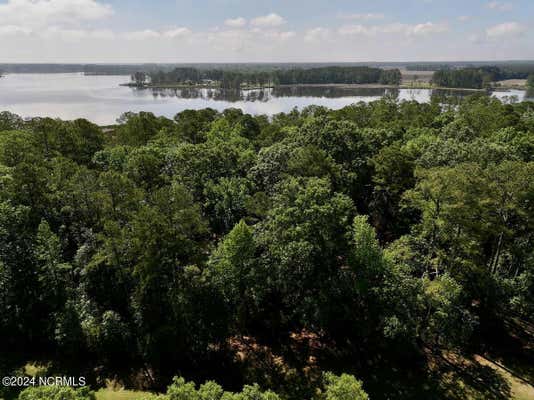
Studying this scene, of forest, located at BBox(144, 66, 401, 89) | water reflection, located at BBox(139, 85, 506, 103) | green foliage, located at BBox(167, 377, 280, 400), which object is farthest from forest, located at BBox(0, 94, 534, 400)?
forest, located at BBox(144, 66, 401, 89)

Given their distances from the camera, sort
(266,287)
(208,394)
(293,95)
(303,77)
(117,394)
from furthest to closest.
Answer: (303,77) < (293,95) < (266,287) < (117,394) < (208,394)

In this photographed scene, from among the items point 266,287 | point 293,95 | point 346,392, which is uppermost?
point 293,95

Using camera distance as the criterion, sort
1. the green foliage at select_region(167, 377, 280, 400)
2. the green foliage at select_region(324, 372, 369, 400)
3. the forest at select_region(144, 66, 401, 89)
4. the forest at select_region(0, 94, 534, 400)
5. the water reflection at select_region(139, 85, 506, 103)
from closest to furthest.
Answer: the green foliage at select_region(167, 377, 280, 400)
the green foliage at select_region(324, 372, 369, 400)
the forest at select_region(0, 94, 534, 400)
the water reflection at select_region(139, 85, 506, 103)
the forest at select_region(144, 66, 401, 89)

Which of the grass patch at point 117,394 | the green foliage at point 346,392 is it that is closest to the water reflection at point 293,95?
the grass patch at point 117,394

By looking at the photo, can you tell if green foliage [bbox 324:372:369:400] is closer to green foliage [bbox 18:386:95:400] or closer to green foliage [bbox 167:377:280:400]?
green foliage [bbox 167:377:280:400]

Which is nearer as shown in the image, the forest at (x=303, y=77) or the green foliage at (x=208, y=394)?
the green foliage at (x=208, y=394)

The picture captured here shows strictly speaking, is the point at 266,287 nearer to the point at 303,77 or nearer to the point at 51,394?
the point at 51,394

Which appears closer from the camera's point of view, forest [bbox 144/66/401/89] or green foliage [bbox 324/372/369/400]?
green foliage [bbox 324/372/369/400]

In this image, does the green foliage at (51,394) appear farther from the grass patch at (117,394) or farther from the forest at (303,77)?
the forest at (303,77)

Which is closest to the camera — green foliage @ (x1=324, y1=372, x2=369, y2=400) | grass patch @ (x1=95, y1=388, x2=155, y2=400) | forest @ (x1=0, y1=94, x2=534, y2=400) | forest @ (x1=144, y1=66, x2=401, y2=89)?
green foliage @ (x1=324, y1=372, x2=369, y2=400)

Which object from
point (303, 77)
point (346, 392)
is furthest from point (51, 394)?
point (303, 77)

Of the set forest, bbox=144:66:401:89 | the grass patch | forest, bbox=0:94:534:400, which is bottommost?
the grass patch
